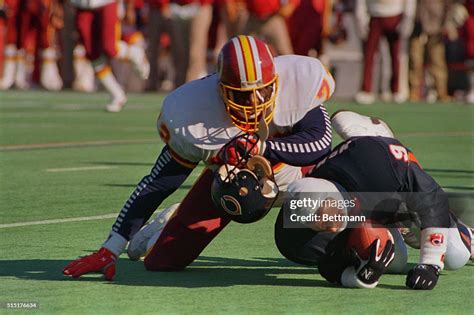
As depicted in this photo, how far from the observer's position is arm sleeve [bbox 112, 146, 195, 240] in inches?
228

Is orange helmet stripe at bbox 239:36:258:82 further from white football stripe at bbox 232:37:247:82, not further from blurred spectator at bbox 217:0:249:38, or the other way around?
blurred spectator at bbox 217:0:249:38

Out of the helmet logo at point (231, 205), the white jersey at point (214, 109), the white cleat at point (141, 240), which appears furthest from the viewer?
the white cleat at point (141, 240)

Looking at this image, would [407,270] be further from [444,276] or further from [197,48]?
[197,48]

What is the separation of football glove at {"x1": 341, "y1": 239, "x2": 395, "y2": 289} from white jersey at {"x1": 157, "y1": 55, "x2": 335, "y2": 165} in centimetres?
65

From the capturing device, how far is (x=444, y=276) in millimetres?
5812

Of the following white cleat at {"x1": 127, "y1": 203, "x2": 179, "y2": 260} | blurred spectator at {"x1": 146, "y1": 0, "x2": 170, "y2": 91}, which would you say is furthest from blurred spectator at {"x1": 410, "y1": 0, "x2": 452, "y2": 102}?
white cleat at {"x1": 127, "y1": 203, "x2": 179, "y2": 260}

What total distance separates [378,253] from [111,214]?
2575 millimetres

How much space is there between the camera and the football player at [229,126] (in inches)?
217

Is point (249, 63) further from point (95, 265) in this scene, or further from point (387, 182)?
point (95, 265)

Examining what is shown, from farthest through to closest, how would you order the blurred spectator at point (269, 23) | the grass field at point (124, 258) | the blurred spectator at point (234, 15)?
the blurred spectator at point (234, 15) → the blurred spectator at point (269, 23) → the grass field at point (124, 258)

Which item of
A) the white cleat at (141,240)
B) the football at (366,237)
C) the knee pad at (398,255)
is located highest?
the football at (366,237)

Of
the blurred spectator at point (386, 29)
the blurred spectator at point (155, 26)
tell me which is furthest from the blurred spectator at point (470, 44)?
the blurred spectator at point (155, 26)

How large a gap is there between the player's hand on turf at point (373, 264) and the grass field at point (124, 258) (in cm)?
6

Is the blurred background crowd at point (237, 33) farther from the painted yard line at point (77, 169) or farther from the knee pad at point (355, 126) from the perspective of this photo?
the knee pad at point (355, 126)
